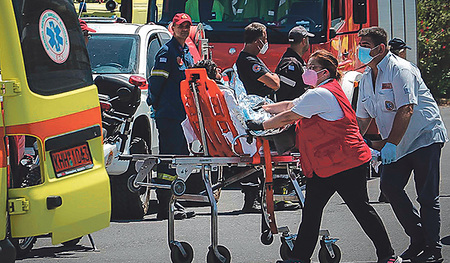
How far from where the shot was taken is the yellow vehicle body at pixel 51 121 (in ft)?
16.5

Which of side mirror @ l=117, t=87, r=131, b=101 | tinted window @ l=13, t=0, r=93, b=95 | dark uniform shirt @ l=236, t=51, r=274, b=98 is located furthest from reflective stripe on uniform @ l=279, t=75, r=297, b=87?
tinted window @ l=13, t=0, r=93, b=95

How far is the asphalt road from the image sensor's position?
7.26m

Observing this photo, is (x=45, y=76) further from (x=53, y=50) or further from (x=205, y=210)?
(x=205, y=210)

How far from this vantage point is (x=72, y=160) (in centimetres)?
551

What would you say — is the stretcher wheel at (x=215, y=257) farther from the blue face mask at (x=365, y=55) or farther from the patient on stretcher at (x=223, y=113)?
the blue face mask at (x=365, y=55)

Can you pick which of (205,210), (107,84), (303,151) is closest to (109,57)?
(107,84)

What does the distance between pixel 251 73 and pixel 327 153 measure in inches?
79.1

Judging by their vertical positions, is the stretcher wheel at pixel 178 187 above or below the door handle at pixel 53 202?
below

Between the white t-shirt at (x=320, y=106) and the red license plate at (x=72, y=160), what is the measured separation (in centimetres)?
155

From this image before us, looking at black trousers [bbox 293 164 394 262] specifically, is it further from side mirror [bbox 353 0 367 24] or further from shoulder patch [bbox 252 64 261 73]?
side mirror [bbox 353 0 367 24]

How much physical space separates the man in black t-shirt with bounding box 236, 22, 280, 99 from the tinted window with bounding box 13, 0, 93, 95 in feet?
8.16

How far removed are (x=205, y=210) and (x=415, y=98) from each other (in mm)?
3732

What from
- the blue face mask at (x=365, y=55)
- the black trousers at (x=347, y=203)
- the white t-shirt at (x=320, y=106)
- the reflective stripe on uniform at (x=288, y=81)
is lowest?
the black trousers at (x=347, y=203)

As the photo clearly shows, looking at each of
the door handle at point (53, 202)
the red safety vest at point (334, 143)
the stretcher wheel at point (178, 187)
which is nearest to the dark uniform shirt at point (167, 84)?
the stretcher wheel at point (178, 187)
